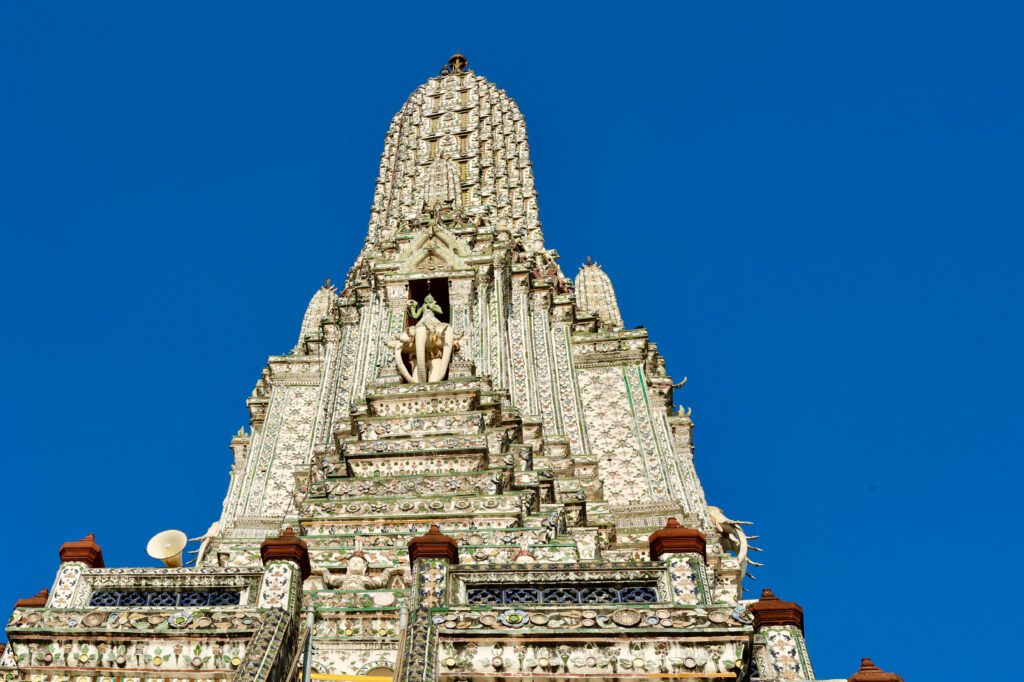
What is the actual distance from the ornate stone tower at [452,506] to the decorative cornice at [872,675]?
1.96ft

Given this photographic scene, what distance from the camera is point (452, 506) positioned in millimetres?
13602

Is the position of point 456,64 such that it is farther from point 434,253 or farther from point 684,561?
point 684,561

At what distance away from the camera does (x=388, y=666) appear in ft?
34.5

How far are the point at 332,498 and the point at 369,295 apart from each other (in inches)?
330

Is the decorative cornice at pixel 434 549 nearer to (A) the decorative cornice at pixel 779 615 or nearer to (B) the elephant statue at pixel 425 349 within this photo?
(A) the decorative cornice at pixel 779 615

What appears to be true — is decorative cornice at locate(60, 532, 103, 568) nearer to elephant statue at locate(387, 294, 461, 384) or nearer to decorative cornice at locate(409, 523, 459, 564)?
decorative cornice at locate(409, 523, 459, 564)

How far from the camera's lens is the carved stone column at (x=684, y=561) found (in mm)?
9133

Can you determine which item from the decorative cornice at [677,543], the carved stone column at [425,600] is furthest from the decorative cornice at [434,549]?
the decorative cornice at [677,543]

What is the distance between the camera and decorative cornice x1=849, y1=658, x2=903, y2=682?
8.80 meters

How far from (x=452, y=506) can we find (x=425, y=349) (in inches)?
186

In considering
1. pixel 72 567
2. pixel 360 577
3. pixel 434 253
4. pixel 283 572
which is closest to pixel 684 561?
pixel 283 572

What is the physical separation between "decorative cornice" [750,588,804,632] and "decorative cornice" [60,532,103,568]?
20.5 ft

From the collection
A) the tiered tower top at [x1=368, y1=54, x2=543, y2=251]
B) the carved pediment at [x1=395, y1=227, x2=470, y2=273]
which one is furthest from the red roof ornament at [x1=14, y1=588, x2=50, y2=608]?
the tiered tower top at [x1=368, y1=54, x2=543, y2=251]

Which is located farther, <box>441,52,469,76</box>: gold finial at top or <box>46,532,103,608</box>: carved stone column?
<box>441,52,469,76</box>: gold finial at top
